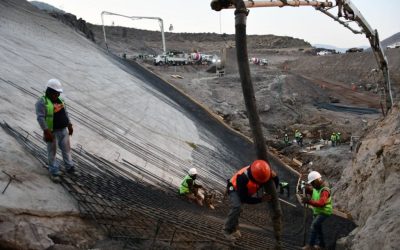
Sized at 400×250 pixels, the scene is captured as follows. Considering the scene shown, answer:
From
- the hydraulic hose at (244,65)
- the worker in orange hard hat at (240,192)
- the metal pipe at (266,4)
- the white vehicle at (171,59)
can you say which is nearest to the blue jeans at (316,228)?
the worker in orange hard hat at (240,192)

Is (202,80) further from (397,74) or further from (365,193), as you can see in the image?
(365,193)

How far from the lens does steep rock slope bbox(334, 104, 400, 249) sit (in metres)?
5.32

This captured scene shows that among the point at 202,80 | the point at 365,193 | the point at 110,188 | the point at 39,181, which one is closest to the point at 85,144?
the point at 110,188

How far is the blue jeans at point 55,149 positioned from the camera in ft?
20.4

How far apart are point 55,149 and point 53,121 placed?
0.43m

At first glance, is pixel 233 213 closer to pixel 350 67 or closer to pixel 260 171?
pixel 260 171

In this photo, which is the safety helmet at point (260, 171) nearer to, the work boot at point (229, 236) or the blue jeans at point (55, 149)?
the work boot at point (229, 236)

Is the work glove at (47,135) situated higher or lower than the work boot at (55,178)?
higher

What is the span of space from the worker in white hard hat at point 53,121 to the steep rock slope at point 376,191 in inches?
181

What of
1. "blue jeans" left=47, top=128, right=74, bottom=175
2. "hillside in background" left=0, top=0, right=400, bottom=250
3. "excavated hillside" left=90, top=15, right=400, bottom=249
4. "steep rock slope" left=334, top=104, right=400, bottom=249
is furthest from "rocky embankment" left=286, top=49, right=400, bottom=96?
"blue jeans" left=47, top=128, right=74, bottom=175

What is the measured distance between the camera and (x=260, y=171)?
5.15 metres

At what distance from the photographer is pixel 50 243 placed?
468 cm

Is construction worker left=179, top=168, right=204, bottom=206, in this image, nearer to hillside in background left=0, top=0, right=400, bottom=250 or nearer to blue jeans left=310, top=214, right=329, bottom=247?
hillside in background left=0, top=0, right=400, bottom=250

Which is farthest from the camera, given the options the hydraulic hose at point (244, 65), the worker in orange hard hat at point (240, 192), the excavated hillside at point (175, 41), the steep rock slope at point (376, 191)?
the excavated hillside at point (175, 41)
